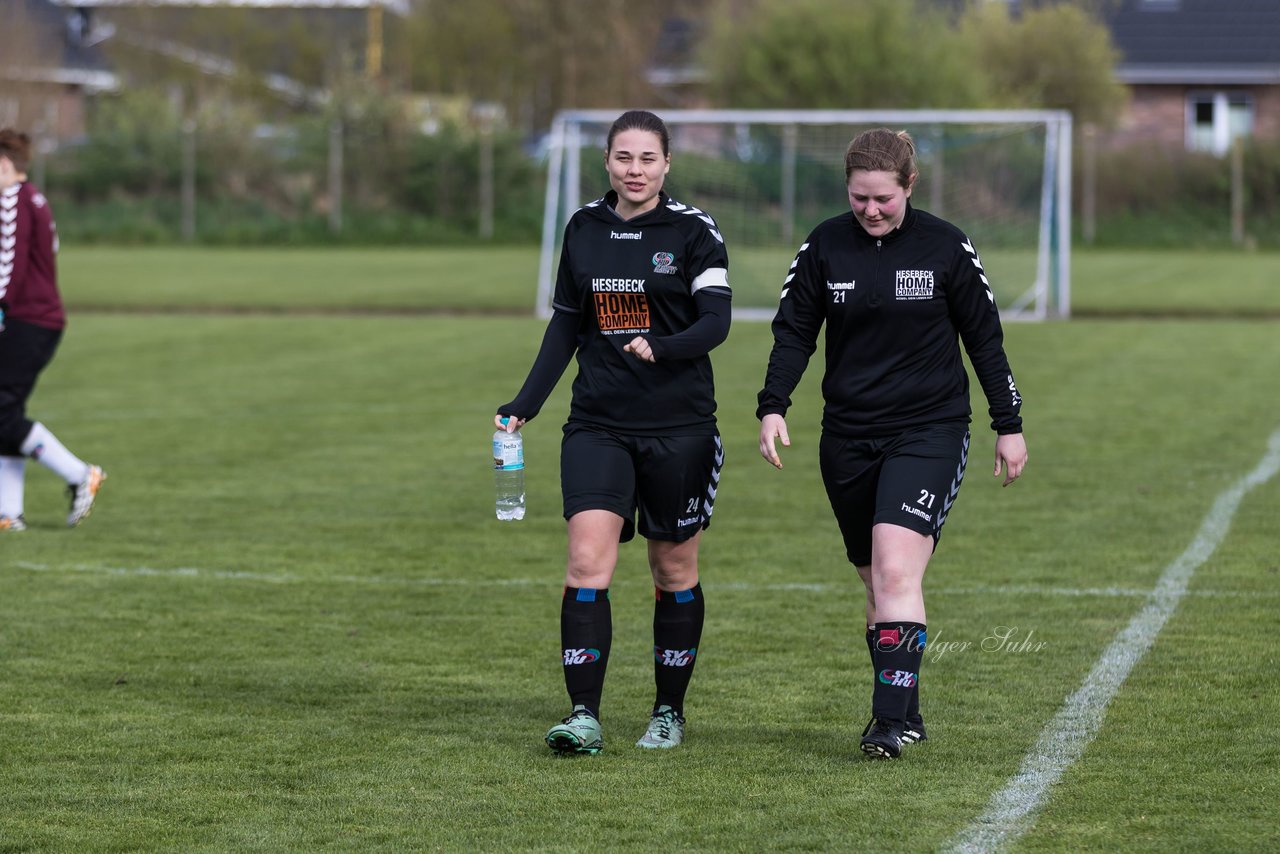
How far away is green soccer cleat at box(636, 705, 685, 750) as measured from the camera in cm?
580

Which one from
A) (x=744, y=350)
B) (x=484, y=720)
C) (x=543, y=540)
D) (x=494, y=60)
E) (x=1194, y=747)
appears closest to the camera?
(x=1194, y=747)

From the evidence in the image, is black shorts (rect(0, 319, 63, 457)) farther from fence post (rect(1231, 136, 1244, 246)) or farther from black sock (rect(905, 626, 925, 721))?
fence post (rect(1231, 136, 1244, 246))

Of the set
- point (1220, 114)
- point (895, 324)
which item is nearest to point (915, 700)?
point (895, 324)

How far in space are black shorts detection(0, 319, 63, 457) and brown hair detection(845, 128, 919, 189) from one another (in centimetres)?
589

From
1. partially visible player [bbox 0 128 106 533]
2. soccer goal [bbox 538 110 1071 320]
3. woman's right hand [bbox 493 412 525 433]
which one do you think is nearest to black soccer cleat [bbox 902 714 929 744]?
woman's right hand [bbox 493 412 525 433]

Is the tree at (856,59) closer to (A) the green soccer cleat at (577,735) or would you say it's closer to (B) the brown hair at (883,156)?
(B) the brown hair at (883,156)

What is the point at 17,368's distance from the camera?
10.2 m

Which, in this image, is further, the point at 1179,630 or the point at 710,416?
the point at 1179,630

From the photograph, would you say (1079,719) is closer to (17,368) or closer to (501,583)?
(501,583)

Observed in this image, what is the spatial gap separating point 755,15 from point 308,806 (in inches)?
1686

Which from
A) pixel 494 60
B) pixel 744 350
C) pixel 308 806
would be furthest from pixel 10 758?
pixel 494 60

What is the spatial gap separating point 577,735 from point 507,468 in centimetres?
86

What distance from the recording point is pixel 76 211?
142 feet

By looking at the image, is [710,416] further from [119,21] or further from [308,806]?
[119,21]
